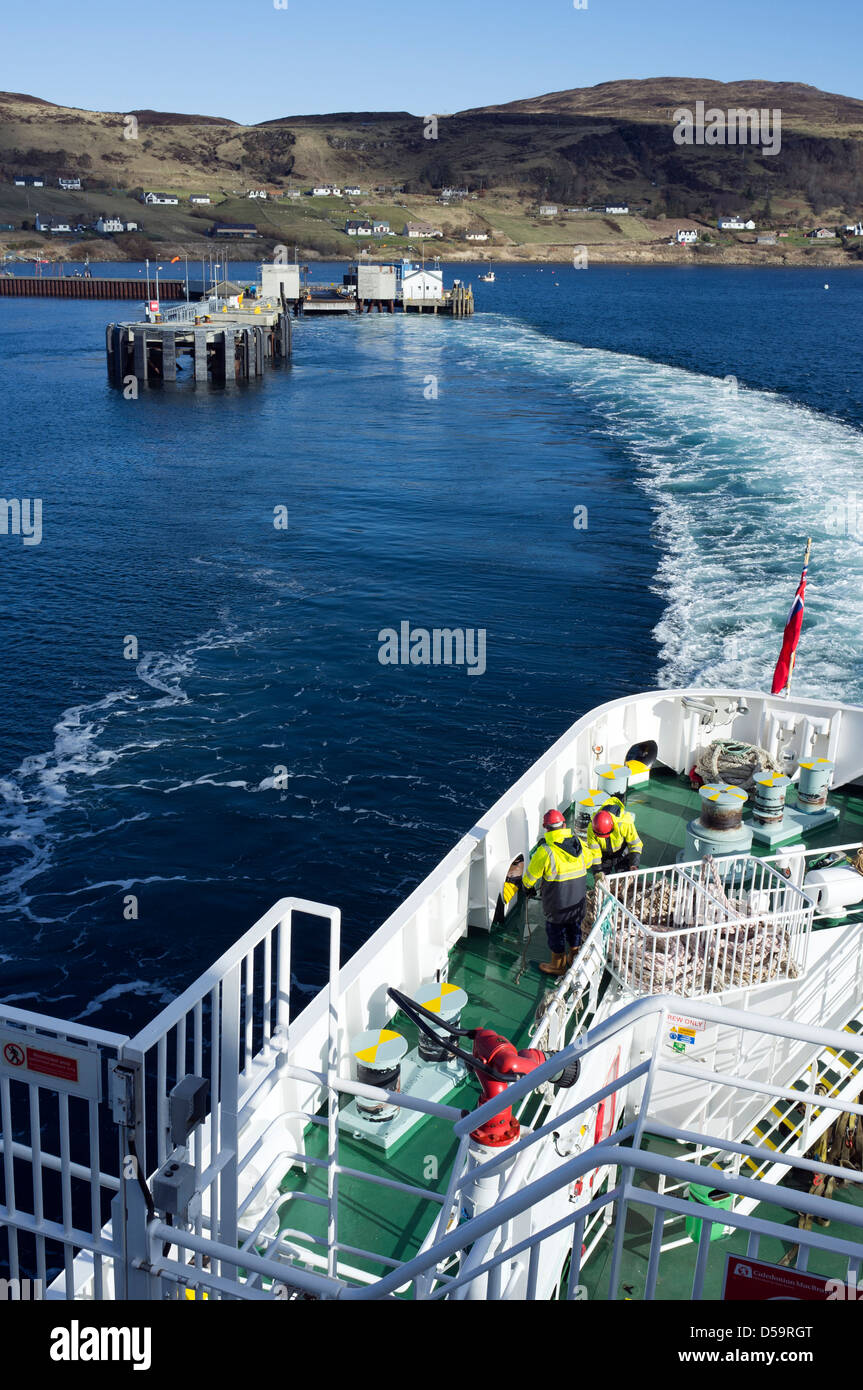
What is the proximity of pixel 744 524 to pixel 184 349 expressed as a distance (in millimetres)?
56631

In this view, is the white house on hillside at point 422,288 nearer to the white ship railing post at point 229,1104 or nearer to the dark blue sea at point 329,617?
the dark blue sea at point 329,617

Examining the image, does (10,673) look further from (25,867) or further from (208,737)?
(25,867)

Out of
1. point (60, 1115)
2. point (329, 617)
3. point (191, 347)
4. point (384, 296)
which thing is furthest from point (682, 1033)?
point (384, 296)

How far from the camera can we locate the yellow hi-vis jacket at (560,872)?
36.5ft

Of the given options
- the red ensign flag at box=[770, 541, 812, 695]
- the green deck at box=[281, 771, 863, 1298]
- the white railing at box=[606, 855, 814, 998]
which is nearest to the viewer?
the green deck at box=[281, 771, 863, 1298]

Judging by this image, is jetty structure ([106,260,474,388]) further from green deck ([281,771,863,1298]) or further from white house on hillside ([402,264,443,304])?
green deck ([281,771,863,1298])

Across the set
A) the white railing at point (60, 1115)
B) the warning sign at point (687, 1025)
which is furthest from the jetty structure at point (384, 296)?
the white railing at point (60, 1115)

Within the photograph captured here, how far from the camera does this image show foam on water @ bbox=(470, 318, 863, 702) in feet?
94.1

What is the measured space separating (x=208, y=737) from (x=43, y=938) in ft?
23.1

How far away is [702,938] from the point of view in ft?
34.6

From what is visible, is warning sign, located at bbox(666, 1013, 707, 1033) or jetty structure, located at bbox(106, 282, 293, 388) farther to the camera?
jetty structure, located at bbox(106, 282, 293, 388)

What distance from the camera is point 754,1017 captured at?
4.17 m

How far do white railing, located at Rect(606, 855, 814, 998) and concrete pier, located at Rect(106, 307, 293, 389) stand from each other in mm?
71703

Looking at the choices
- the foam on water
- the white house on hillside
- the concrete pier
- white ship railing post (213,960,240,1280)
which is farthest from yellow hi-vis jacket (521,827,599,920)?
the white house on hillside
